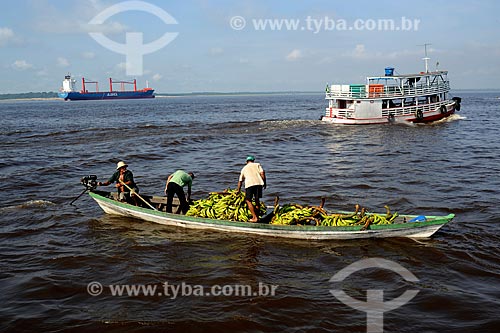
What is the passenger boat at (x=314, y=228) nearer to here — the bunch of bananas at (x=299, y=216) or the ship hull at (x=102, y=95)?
the bunch of bananas at (x=299, y=216)

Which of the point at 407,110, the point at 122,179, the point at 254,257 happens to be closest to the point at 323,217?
the point at 254,257

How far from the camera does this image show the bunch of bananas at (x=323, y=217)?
425 inches

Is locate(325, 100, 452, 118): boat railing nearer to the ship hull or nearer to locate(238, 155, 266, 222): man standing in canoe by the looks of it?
locate(238, 155, 266, 222): man standing in canoe

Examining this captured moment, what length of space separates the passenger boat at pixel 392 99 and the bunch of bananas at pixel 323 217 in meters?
28.5

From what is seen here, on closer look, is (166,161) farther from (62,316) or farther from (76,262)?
(62,316)

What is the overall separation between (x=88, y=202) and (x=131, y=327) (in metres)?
9.96

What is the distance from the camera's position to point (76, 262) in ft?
34.2

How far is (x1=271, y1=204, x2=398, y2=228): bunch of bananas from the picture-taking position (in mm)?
10789

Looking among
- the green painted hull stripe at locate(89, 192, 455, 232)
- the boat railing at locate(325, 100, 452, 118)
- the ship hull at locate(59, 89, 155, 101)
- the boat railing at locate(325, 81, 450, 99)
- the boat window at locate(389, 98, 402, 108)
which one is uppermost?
the ship hull at locate(59, 89, 155, 101)

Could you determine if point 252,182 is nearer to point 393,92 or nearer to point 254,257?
point 254,257

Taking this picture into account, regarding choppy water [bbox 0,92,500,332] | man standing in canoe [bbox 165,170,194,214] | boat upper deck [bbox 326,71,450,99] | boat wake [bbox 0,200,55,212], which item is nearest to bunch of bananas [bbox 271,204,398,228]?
choppy water [bbox 0,92,500,332]

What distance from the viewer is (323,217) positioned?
37.0ft

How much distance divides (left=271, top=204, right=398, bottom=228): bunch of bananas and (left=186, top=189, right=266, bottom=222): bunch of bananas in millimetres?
757

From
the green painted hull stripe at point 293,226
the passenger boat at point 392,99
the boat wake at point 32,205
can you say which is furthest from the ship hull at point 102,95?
the green painted hull stripe at point 293,226
